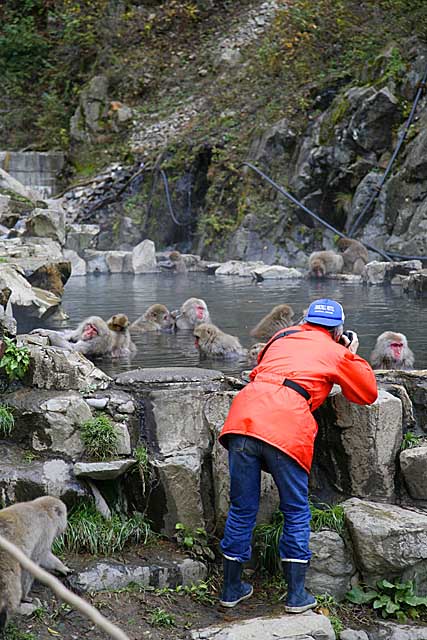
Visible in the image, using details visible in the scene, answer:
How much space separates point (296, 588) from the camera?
4.23 metres

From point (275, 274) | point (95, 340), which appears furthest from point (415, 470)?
point (275, 274)

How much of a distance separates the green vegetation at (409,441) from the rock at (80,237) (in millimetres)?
14913

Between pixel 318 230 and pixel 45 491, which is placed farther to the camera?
pixel 318 230

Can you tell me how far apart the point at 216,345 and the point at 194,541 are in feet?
10.9

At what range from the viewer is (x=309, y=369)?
446 centimetres

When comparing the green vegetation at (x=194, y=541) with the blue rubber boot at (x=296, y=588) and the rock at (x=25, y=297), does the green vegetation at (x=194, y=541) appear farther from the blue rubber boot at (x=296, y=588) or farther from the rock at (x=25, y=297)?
the rock at (x=25, y=297)

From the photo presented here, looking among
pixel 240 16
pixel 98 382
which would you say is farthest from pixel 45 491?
pixel 240 16

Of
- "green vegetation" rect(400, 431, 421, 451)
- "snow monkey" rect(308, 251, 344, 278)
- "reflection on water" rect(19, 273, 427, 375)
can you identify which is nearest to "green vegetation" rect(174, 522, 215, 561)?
"green vegetation" rect(400, 431, 421, 451)

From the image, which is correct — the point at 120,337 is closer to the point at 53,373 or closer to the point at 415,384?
the point at 53,373

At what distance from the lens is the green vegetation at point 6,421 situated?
16.2 ft

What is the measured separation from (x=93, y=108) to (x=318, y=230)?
34.7 feet

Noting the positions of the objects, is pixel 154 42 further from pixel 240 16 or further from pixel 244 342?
pixel 244 342

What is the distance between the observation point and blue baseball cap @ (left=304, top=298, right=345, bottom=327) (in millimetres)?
4805

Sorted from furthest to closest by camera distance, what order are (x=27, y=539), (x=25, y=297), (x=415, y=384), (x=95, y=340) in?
1. (x=25, y=297)
2. (x=95, y=340)
3. (x=415, y=384)
4. (x=27, y=539)
